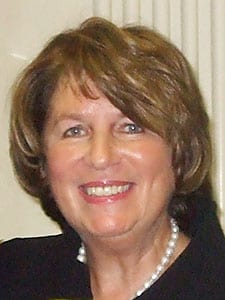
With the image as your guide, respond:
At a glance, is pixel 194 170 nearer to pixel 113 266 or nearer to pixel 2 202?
pixel 113 266

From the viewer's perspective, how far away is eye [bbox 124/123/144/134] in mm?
1413

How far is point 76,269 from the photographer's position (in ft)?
5.11

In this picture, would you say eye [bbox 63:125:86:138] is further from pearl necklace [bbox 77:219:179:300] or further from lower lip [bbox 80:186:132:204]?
pearl necklace [bbox 77:219:179:300]

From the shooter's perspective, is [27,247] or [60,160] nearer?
[60,160]

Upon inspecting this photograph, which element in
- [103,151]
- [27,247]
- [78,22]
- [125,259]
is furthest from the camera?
[78,22]

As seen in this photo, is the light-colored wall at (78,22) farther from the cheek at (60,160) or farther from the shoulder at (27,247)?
the cheek at (60,160)

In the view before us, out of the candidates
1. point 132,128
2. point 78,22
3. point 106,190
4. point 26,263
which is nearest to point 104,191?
point 106,190

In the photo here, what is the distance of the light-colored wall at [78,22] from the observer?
74.7 inches

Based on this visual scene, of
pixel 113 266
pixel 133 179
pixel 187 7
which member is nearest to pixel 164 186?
pixel 133 179

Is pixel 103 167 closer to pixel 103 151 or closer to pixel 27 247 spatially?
pixel 103 151

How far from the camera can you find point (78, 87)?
1412 millimetres

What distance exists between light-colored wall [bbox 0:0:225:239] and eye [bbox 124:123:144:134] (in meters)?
0.51

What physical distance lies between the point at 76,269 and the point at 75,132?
258 millimetres

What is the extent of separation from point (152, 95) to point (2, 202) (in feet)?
2.13
